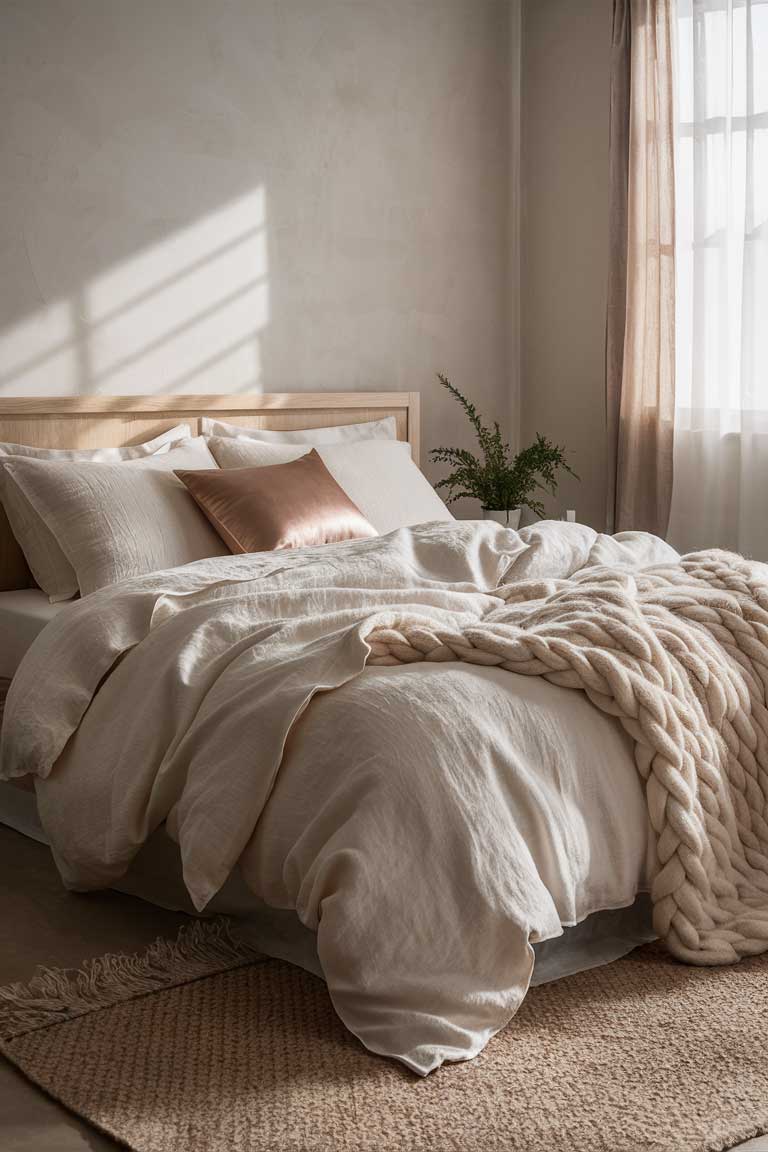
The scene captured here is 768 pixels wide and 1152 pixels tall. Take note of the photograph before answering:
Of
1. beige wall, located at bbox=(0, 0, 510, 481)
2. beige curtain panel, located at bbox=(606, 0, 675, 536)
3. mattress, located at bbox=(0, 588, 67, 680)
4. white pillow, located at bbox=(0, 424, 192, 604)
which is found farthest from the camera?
beige curtain panel, located at bbox=(606, 0, 675, 536)

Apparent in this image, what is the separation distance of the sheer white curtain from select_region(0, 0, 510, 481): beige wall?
874 millimetres

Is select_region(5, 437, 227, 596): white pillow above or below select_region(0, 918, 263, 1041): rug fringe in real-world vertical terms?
above

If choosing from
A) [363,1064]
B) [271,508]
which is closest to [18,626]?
[271,508]

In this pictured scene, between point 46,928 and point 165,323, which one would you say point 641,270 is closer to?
point 165,323

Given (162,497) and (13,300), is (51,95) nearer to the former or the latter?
(13,300)

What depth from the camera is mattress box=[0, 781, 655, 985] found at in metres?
2.15

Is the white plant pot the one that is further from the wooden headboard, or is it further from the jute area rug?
the jute area rug

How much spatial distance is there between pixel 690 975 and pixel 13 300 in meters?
2.61

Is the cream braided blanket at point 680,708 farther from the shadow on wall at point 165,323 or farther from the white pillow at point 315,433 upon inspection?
the shadow on wall at point 165,323

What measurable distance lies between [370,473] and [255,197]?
1.07m

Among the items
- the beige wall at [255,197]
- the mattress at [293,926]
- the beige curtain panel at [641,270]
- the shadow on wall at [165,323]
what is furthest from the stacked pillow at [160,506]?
the beige curtain panel at [641,270]

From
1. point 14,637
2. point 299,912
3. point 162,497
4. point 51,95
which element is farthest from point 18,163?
point 299,912

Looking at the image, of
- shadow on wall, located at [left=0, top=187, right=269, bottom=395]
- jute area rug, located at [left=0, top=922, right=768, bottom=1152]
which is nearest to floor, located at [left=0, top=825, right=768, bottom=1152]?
jute area rug, located at [left=0, top=922, right=768, bottom=1152]

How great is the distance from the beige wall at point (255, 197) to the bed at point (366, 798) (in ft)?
4.46
